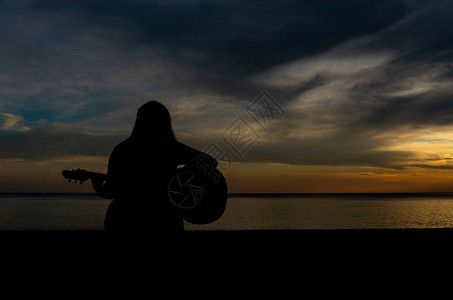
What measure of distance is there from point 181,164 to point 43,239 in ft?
14.3

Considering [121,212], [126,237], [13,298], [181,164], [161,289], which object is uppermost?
[181,164]

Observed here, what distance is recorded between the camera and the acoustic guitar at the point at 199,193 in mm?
3178

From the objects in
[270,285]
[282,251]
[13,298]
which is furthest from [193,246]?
[13,298]

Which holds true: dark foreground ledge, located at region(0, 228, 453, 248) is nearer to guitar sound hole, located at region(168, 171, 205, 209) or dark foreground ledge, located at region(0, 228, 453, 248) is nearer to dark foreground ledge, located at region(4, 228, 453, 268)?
dark foreground ledge, located at region(4, 228, 453, 268)

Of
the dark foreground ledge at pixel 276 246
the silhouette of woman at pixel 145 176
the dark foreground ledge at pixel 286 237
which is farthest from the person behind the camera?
the dark foreground ledge at pixel 286 237

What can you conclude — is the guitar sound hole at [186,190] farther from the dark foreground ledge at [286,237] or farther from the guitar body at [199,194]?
the dark foreground ledge at [286,237]

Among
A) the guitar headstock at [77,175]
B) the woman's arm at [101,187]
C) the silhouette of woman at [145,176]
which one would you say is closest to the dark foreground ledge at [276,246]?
the guitar headstock at [77,175]

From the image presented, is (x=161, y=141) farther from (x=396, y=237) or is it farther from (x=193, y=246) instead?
→ (x=396, y=237)

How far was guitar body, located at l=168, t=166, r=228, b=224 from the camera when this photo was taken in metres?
3.20

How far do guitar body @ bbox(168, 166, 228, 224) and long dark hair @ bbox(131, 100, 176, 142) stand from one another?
1.06 feet

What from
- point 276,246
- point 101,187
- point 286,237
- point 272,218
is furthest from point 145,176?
point 272,218

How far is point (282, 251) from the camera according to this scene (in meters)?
5.63

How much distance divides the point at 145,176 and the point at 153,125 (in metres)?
0.41

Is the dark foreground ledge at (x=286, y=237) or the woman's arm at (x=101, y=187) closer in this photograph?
the woman's arm at (x=101, y=187)
